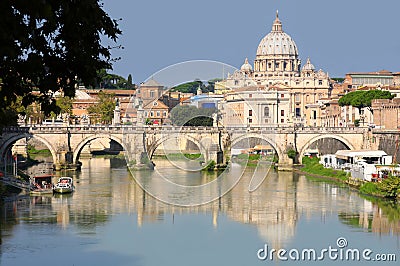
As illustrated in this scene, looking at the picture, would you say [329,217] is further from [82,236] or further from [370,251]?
[82,236]

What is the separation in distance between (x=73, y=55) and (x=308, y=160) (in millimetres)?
42369

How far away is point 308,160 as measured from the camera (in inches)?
2163

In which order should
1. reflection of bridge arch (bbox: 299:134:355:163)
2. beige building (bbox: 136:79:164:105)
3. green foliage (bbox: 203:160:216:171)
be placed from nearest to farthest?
beige building (bbox: 136:79:164:105)
green foliage (bbox: 203:160:216:171)
reflection of bridge arch (bbox: 299:134:355:163)

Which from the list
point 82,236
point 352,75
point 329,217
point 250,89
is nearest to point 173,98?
point 250,89

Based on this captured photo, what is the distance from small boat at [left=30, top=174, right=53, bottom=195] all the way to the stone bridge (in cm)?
1246

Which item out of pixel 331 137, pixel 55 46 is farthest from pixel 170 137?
pixel 55 46

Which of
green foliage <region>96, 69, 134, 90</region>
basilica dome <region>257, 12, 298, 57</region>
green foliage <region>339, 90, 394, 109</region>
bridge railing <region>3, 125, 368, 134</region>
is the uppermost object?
basilica dome <region>257, 12, 298, 57</region>

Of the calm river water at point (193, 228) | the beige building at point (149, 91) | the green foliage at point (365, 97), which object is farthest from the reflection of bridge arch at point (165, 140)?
the green foliage at point (365, 97)

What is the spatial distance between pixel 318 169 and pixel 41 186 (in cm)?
1687

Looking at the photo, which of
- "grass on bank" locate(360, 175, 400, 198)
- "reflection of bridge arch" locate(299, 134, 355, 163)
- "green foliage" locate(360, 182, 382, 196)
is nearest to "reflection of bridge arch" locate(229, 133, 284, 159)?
"reflection of bridge arch" locate(299, 134, 355, 163)

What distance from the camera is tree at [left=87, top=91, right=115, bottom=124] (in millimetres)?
76562

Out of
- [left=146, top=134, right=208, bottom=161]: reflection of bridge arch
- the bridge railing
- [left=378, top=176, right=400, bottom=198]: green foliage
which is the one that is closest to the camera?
[left=378, top=176, right=400, bottom=198]: green foliage

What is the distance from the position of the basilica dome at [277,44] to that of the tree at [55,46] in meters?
116

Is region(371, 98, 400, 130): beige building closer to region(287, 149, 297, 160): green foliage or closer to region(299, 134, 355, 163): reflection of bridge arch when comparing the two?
region(299, 134, 355, 163): reflection of bridge arch
